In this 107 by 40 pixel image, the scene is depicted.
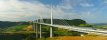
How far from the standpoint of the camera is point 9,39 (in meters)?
82.1

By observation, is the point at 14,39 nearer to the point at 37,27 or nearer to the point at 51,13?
the point at 37,27

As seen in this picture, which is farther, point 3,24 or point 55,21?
point 3,24

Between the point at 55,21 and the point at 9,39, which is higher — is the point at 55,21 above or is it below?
above

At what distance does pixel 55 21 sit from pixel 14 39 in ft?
Result: 104

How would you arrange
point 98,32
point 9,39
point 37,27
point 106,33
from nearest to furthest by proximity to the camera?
1. point 106,33
2. point 98,32
3. point 9,39
4. point 37,27

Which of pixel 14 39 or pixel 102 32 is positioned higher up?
pixel 102 32

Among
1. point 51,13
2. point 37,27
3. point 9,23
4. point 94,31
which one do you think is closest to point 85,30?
point 94,31

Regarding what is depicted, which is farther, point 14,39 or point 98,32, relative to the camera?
point 14,39

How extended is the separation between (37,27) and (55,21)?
135 feet

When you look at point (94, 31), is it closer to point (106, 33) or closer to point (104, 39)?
point (104, 39)

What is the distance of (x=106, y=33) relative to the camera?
→ 1745 cm

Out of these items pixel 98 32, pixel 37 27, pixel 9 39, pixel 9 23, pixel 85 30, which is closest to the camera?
pixel 98 32

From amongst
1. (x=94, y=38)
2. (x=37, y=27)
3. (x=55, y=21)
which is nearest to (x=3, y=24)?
(x=37, y=27)

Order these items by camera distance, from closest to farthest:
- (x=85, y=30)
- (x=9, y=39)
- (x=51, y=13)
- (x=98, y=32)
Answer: (x=98, y=32)
(x=85, y=30)
(x=51, y=13)
(x=9, y=39)
